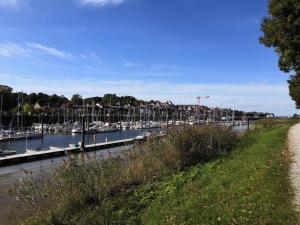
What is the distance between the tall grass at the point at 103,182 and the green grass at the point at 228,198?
1139mm

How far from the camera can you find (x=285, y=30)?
16.7 meters

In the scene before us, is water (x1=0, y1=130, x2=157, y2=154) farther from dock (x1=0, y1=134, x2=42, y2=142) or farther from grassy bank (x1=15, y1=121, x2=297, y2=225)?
grassy bank (x1=15, y1=121, x2=297, y2=225)

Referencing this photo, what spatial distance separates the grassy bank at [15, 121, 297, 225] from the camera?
920cm

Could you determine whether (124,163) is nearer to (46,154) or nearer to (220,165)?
(220,165)

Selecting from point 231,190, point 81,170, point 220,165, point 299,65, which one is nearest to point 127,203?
point 81,170

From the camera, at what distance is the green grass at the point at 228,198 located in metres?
8.58

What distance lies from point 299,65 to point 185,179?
6.77 metres

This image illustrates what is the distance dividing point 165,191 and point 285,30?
8112 millimetres

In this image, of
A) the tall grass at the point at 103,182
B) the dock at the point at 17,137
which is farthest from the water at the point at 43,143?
the tall grass at the point at 103,182

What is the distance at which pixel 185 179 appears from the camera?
14.6 metres

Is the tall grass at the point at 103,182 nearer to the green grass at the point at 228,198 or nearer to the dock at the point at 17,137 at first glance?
the green grass at the point at 228,198

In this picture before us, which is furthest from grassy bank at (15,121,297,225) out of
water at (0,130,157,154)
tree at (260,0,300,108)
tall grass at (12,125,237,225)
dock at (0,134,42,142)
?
dock at (0,134,42,142)

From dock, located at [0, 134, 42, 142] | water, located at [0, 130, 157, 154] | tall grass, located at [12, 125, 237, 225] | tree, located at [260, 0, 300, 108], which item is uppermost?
tree, located at [260, 0, 300, 108]

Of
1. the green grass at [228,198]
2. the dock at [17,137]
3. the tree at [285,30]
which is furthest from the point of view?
the dock at [17,137]
